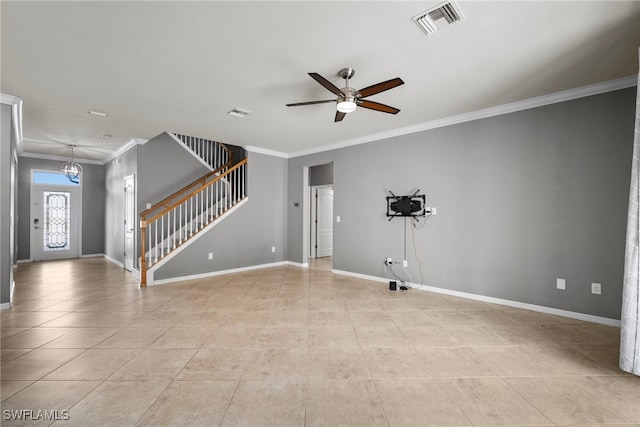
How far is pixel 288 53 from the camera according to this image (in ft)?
8.91

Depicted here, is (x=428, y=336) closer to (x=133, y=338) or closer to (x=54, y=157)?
(x=133, y=338)

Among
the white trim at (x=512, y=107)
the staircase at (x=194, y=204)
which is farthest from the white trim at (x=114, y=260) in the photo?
the white trim at (x=512, y=107)

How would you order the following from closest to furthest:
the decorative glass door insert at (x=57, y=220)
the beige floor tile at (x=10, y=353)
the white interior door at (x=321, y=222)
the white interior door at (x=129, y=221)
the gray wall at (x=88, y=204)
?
1. the beige floor tile at (x=10, y=353)
2. the white interior door at (x=129, y=221)
3. the gray wall at (x=88, y=204)
4. the decorative glass door insert at (x=57, y=220)
5. the white interior door at (x=321, y=222)

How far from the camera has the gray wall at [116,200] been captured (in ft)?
21.5

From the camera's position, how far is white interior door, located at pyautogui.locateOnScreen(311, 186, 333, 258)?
26.6ft

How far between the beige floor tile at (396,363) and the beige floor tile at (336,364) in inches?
3.2

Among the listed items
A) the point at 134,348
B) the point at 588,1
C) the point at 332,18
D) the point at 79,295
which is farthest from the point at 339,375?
the point at 79,295

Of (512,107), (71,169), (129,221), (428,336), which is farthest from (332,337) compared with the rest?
(71,169)

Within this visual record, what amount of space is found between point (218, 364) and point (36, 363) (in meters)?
1.58

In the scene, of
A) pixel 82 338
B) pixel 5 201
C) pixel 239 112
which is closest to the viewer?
pixel 82 338

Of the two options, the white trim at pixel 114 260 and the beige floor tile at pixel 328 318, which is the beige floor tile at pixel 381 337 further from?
the white trim at pixel 114 260

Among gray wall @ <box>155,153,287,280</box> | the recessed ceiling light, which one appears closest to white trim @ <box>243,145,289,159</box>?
gray wall @ <box>155,153,287,280</box>

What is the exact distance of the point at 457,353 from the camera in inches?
105

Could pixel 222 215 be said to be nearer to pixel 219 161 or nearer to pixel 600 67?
pixel 219 161
